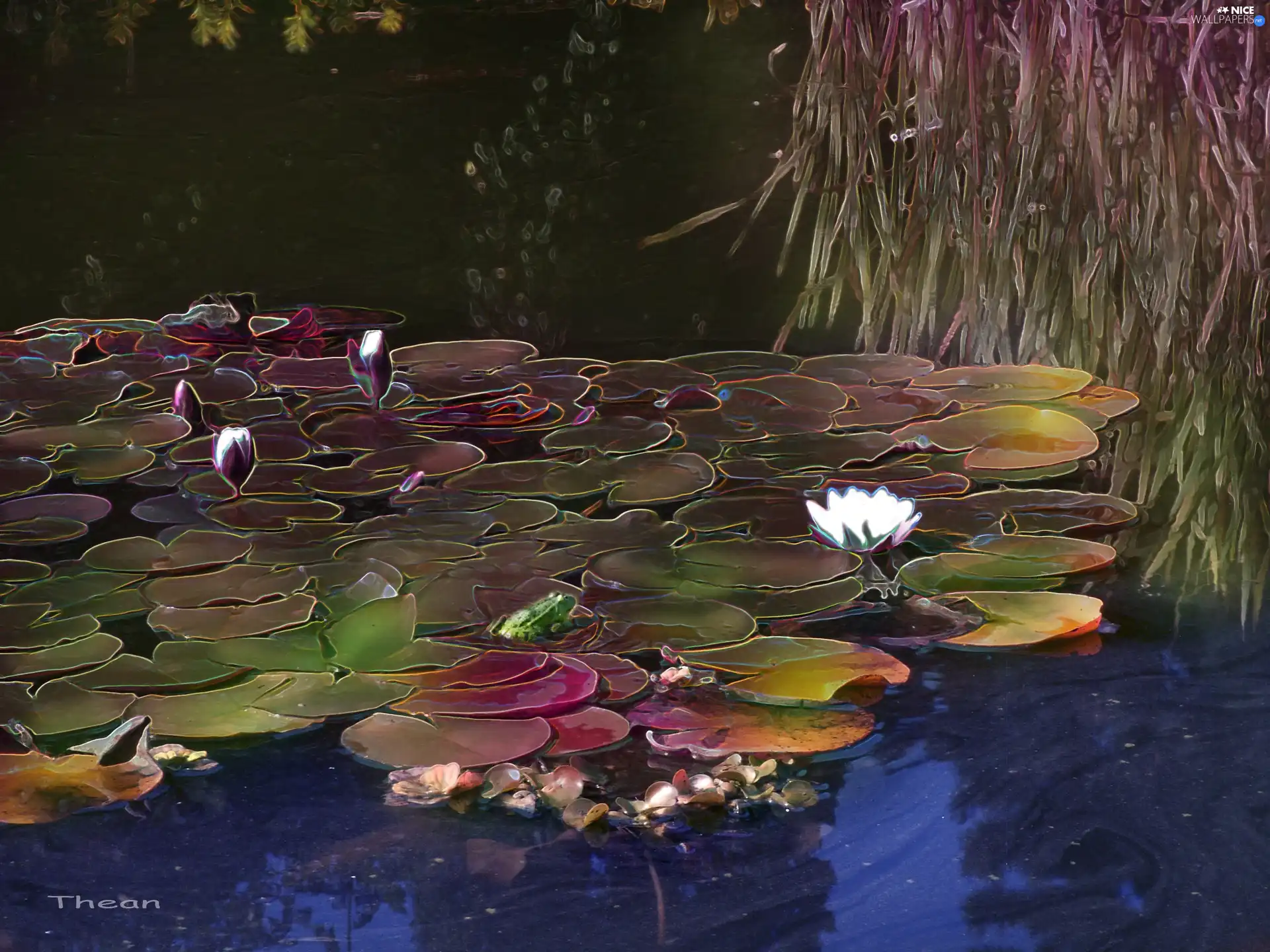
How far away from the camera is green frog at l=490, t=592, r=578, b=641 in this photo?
1590mm

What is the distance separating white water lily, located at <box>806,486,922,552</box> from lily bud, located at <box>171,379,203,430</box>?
108cm

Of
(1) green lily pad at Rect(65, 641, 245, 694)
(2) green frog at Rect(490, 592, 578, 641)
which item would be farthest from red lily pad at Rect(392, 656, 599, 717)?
(1) green lily pad at Rect(65, 641, 245, 694)

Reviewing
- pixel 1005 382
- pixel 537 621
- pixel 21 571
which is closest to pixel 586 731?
pixel 537 621

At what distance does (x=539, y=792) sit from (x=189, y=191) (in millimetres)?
2638

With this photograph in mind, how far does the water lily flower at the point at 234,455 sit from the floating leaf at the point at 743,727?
822 millimetres

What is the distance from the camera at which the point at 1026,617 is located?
5.42 ft

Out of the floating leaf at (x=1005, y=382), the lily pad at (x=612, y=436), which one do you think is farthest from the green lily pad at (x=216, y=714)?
the floating leaf at (x=1005, y=382)

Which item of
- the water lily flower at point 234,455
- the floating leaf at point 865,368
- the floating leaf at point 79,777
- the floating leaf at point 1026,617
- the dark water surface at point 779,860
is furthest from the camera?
the floating leaf at point 865,368

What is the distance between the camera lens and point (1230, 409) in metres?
2.33

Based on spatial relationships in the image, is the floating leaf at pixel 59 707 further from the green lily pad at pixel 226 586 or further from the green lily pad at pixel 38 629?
the green lily pad at pixel 226 586

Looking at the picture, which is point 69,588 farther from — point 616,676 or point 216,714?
point 616,676

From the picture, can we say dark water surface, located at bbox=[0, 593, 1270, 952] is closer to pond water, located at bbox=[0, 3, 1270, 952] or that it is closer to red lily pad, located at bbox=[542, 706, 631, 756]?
pond water, located at bbox=[0, 3, 1270, 952]

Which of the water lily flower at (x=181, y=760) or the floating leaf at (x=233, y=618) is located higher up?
the floating leaf at (x=233, y=618)

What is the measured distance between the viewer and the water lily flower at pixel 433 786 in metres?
1.29
